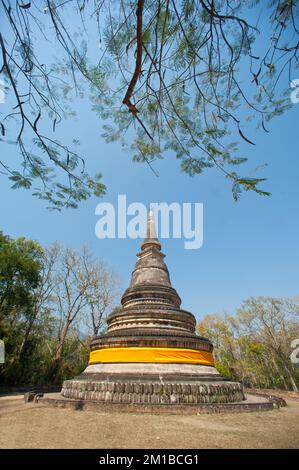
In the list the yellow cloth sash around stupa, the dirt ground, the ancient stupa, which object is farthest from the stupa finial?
the dirt ground

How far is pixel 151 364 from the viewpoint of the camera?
10.1m

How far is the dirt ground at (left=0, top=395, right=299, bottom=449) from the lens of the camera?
487cm

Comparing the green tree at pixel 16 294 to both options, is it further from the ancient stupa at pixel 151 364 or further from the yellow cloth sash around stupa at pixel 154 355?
the yellow cloth sash around stupa at pixel 154 355

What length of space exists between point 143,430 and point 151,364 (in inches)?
178

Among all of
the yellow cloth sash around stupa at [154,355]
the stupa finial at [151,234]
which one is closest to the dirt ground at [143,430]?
the yellow cloth sash around stupa at [154,355]

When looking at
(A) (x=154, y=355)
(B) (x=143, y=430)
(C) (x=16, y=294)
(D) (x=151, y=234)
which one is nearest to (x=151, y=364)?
(A) (x=154, y=355)

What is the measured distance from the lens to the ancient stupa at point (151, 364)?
862 cm

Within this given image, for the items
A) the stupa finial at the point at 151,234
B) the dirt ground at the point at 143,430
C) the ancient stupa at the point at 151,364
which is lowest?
the dirt ground at the point at 143,430

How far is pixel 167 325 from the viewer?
489 inches

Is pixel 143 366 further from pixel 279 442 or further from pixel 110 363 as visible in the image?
pixel 279 442

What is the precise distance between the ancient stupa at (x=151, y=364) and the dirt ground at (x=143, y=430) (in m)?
1.23

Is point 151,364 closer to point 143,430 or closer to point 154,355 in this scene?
point 154,355

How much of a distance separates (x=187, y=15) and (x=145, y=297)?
12.8 m

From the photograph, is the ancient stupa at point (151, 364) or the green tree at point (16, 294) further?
the green tree at point (16, 294)
